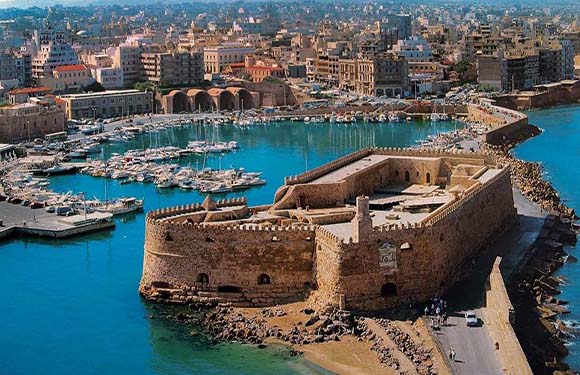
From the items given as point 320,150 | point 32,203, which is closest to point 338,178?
point 32,203

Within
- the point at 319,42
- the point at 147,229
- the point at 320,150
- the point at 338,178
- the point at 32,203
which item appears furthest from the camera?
the point at 319,42

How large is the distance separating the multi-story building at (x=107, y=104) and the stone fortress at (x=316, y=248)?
46786 millimetres

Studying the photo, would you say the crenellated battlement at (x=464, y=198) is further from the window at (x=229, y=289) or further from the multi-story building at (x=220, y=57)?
the multi-story building at (x=220, y=57)

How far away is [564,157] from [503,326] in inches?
1329

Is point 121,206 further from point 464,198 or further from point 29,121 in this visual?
point 29,121

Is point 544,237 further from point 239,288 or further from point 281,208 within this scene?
point 239,288

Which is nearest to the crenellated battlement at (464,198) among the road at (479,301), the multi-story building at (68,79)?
the road at (479,301)

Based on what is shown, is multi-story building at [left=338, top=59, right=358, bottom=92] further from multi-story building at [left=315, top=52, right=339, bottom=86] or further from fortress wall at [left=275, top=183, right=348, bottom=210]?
fortress wall at [left=275, top=183, right=348, bottom=210]

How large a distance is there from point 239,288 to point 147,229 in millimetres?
3044

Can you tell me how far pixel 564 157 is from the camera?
54344 millimetres

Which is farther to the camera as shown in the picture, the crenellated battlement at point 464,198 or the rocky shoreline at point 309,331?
the crenellated battlement at point 464,198

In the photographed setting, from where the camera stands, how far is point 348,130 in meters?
70.2

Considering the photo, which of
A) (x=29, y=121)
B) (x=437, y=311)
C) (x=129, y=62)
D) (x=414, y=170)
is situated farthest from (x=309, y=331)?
(x=129, y=62)

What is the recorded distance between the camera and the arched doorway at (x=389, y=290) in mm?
25344
